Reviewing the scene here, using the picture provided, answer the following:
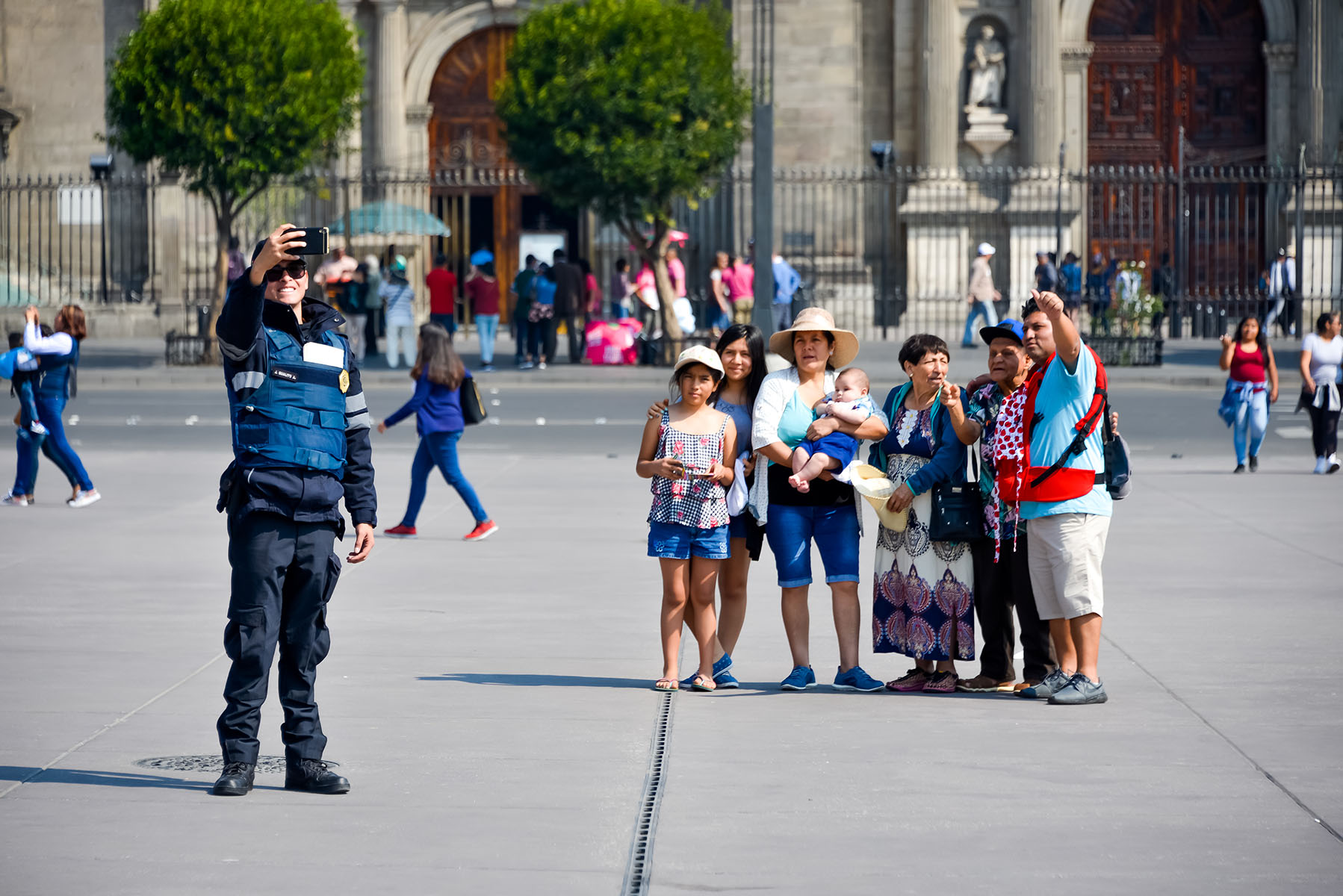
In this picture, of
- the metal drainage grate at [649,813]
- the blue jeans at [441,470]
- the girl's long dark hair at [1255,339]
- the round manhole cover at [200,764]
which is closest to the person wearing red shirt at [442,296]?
the girl's long dark hair at [1255,339]

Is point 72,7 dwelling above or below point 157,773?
above

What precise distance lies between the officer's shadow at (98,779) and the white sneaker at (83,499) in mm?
7841

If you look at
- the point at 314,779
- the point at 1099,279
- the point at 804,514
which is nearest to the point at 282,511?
the point at 314,779

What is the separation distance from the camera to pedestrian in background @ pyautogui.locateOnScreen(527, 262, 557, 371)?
28.3 meters

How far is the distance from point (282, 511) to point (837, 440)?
2.46 m

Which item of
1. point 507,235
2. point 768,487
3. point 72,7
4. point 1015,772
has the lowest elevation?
point 1015,772

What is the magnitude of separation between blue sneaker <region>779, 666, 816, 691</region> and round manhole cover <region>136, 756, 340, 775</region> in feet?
6.53

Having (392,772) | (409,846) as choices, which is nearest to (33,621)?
(392,772)

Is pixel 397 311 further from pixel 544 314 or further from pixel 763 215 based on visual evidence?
pixel 763 215

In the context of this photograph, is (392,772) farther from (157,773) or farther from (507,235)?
(507,235)

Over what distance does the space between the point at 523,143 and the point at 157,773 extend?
22.8 meters

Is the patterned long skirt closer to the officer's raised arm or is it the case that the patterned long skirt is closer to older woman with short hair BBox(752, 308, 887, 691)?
older woman with short hair BBox(752, 308, 887, 691)

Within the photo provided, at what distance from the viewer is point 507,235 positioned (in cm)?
3944

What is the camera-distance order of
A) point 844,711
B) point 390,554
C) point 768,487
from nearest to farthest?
1. point 844,711
2. point 768,487
3. point 390,554
